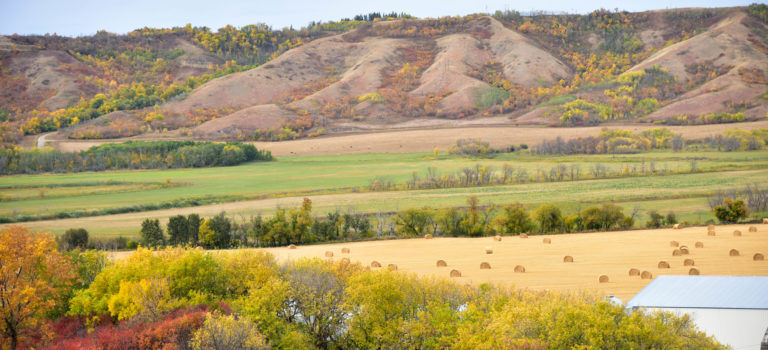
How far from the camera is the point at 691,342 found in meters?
25.9

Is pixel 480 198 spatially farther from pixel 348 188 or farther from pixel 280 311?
pixel 280 311

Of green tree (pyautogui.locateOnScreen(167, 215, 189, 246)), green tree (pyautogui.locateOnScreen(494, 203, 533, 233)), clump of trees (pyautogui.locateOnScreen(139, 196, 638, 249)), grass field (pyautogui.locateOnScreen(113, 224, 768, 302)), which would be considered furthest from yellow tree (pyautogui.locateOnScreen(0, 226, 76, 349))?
green tree (pyautogui.locateOnScreen(494, 203, 533, 233))

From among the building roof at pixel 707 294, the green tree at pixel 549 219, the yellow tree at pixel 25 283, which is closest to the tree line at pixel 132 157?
the green tree at pixel 549 219

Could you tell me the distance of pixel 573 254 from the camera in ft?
183

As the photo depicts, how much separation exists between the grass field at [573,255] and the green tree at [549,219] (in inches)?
192

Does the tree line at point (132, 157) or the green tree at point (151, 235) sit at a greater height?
the tree line at point (132, 157)

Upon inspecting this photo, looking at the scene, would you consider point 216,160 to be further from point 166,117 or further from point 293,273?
point 293,273

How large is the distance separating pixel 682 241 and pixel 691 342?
3396cm

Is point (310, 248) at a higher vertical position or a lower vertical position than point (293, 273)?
lower

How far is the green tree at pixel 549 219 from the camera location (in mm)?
69750

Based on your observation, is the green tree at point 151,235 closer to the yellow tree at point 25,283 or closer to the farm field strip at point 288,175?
the farm field strip at point 288,175

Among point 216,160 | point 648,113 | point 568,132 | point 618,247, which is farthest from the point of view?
point 648,113

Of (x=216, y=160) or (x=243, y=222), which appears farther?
(x=216, y=160)

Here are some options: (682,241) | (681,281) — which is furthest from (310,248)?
(681,281)
